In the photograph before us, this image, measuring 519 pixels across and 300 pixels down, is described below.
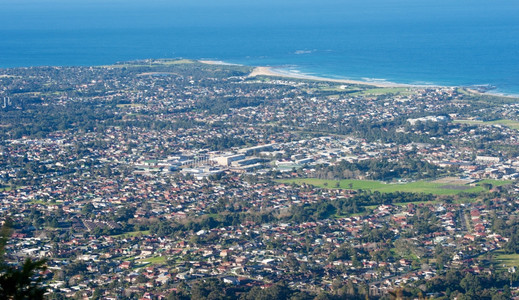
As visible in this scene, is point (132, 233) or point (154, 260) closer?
point (154, 260)

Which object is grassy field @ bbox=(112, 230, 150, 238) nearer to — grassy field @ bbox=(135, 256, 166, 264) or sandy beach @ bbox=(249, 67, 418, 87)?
grassy field @ bbox=(135, 256, 166, 264)

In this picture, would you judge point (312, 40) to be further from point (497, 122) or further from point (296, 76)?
point (497, 122)

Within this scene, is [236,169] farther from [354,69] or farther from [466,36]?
[466,36]

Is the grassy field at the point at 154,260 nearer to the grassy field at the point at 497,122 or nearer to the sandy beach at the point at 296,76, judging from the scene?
the grassy field at the point at 497,122

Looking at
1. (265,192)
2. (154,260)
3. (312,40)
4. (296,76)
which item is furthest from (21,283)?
(312,40)

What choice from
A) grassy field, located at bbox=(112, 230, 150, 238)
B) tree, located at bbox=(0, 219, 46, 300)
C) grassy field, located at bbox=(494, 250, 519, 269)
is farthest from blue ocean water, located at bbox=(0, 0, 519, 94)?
tree, located at bbox=(0, 219, 46, 300)
